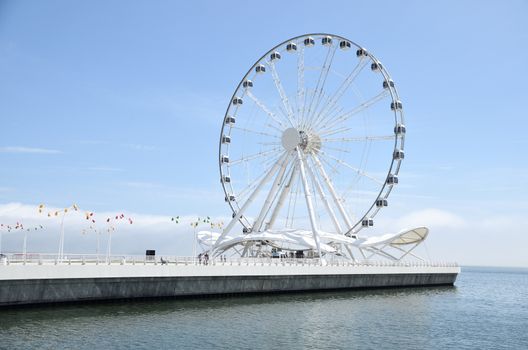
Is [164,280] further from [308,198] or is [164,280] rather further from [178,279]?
[308,198]

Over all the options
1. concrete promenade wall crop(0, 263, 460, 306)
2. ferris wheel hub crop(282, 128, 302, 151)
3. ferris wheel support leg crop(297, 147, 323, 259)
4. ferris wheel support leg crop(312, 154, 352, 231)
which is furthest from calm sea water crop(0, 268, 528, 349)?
ferris wheel hub crop(282, 128, 302, 151)

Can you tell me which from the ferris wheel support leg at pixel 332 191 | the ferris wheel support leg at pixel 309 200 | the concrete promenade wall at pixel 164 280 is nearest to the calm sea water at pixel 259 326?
the concrete promenade wall at pixel 164 280

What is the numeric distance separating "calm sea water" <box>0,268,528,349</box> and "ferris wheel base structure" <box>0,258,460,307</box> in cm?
129

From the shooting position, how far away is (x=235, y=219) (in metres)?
71.7

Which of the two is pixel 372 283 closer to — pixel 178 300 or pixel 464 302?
pixel 464 302

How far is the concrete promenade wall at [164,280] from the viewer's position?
39.5 meters

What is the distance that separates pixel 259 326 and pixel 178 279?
46.2 ft

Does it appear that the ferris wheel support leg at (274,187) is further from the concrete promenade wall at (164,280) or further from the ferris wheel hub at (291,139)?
the concrete promenade wall at (164,280)

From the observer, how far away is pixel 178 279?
159 feet

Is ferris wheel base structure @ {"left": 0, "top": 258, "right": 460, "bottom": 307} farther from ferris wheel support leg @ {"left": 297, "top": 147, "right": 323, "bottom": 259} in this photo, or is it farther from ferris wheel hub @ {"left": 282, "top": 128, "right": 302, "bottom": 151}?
ferris wheel hub @ {"left": 282, "top": 128, "right": 302, "bottom": 151}

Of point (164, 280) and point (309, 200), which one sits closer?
point (164, 280)

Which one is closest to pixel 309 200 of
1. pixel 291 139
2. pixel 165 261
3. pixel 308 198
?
pixel 308 198

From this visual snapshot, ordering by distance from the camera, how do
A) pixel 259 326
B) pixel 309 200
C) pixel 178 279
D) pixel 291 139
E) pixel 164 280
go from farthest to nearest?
1. pixel 291 139
2. pixel 309 200
3. pixel 178 279
4. pixel 164 280
5. pixel 259 326

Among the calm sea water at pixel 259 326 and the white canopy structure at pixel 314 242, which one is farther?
the white canopy structure at pixel 314 242
